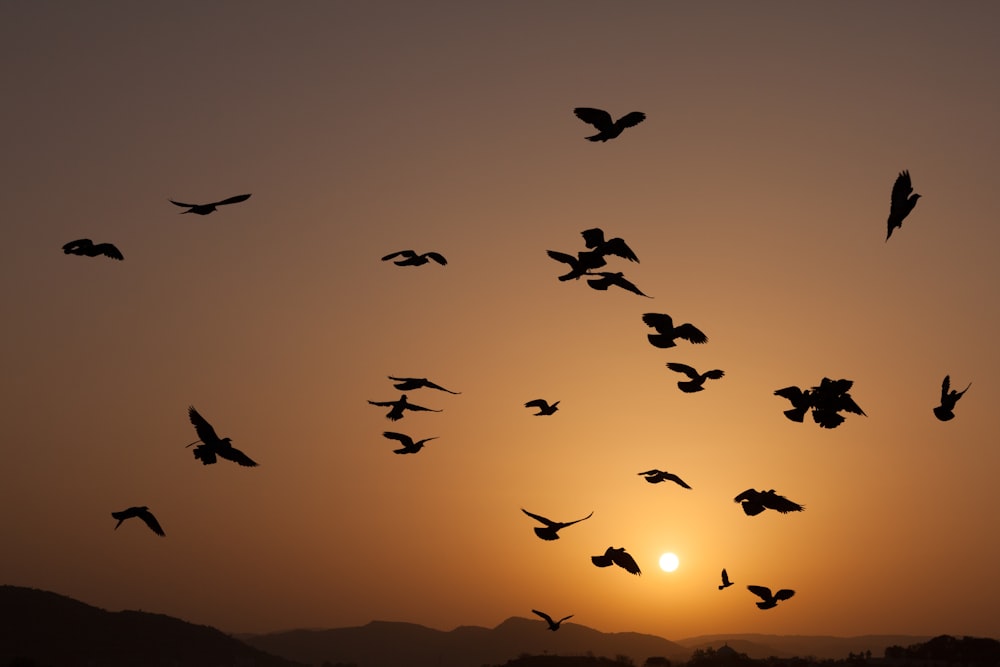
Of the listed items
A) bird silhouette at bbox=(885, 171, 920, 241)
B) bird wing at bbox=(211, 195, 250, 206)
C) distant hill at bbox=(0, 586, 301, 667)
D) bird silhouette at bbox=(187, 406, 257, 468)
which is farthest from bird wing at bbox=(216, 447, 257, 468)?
distant hill at bbox=(0, 586, 301, 667)

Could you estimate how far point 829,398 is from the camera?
86.0ft

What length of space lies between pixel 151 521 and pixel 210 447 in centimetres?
219

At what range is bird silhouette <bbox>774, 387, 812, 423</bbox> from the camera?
25875mm

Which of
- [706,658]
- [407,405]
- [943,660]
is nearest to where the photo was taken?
[407,405]

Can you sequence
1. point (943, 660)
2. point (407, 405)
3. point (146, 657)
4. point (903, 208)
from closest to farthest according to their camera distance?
1. point (903, 208)
2. point (407, 405)
3. point (943, 660)
4. point (146, 657)

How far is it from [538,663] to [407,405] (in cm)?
4577

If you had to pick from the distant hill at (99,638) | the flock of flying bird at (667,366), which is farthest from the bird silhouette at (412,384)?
the distant hill at (99,638)

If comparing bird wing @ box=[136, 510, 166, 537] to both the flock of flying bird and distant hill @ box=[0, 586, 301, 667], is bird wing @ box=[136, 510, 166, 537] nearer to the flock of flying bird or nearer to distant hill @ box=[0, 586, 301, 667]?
the flock of flying bird

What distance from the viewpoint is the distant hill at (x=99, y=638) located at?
84.8 meters

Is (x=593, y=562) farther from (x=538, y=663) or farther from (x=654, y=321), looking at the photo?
(x=538, y=663)

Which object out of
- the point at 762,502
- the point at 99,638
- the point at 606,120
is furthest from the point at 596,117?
the point at 99,638

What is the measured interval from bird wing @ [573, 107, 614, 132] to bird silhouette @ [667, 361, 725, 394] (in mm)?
6152

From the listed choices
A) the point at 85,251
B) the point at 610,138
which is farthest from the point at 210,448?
the point at 610,138

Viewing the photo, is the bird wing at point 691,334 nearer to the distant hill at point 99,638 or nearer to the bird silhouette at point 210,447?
the bird silhouette at point 210,447
